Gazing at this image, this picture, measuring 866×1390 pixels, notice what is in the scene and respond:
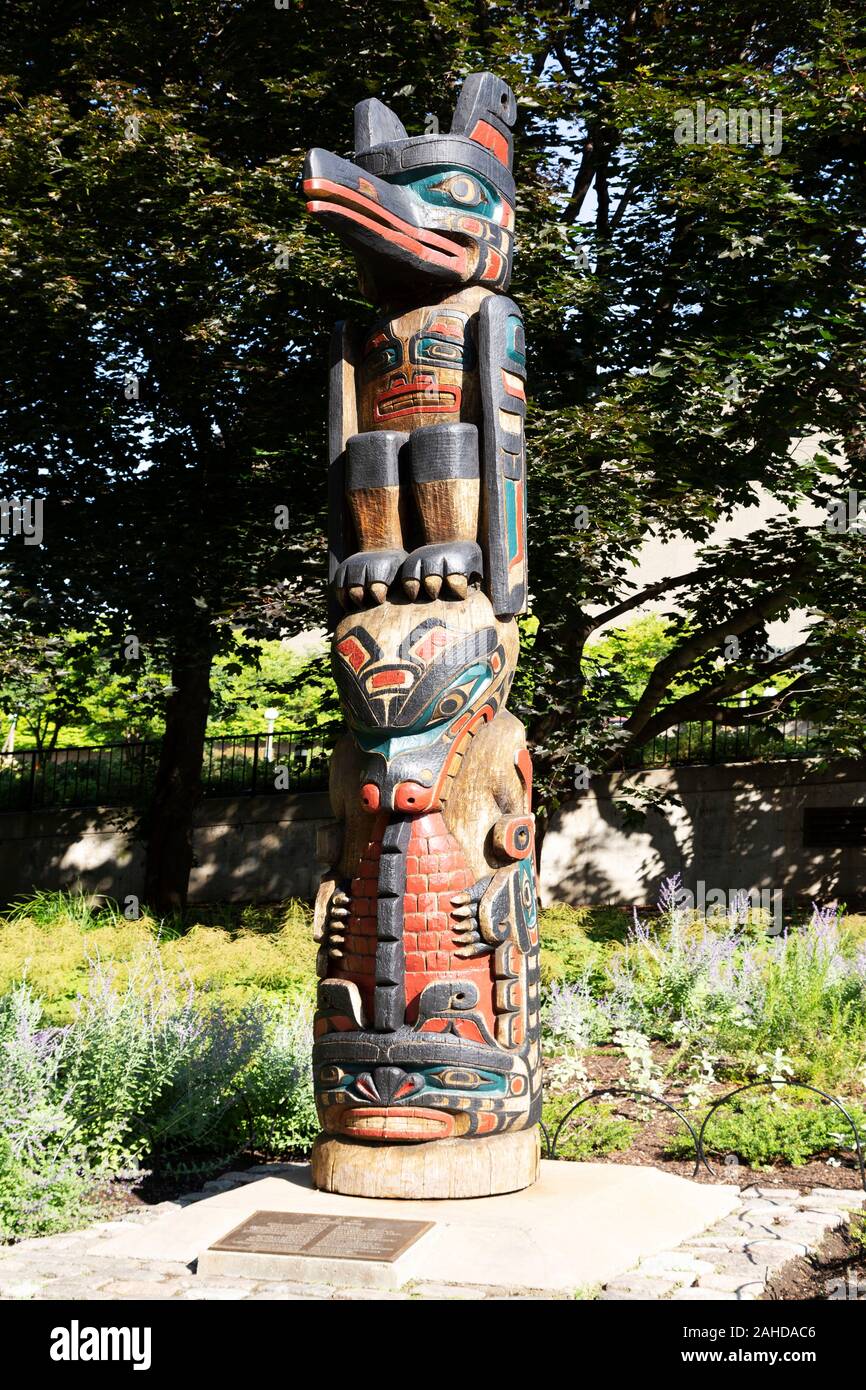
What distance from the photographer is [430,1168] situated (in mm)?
6156

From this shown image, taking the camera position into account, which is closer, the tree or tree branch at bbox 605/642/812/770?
the tree

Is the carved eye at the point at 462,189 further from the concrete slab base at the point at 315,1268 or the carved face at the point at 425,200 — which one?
the concrete slab base at the point at 315,1268

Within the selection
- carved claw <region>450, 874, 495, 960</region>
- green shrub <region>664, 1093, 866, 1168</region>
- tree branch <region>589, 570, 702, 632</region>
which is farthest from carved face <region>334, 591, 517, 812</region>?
tree branch <region>589, 570, 702, 632</region>

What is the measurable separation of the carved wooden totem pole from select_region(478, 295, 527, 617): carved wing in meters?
0.01

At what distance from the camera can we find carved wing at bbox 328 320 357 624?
7.23 meters

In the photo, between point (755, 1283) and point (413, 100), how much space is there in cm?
1226

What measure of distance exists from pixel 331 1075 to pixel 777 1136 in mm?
3123

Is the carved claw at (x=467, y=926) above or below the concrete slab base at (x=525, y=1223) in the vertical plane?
above

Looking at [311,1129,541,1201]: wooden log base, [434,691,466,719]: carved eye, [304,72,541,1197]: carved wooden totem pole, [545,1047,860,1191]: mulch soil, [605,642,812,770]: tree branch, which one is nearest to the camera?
[311,1129,541,1201]: wooden log base

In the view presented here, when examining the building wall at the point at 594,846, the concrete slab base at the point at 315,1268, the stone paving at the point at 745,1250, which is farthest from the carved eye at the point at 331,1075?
the building wall at the point at 594,846

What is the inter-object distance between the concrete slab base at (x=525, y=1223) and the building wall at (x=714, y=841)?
13.3m

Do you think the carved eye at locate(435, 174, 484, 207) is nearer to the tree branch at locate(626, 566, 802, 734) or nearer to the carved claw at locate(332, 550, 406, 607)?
→ the carved claw at locate(332, 550, 406, 607)

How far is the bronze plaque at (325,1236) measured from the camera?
17.8 feet

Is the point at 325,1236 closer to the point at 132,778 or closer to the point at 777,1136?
the point at 777,1136
